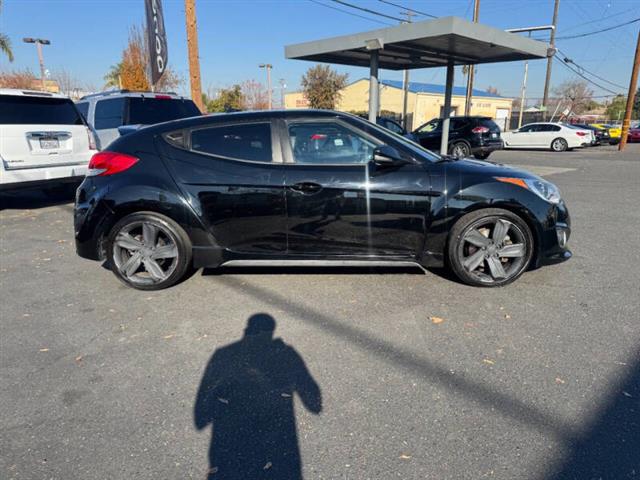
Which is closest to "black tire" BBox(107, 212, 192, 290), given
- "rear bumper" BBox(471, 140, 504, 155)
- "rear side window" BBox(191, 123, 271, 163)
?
"rear side window" BBox(191, 123, 271, 163)

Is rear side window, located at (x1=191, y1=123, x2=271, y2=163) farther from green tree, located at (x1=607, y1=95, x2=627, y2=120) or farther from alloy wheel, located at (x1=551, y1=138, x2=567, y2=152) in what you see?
green tree, located at (x1=607, y1=95, x2=627, y2=120)

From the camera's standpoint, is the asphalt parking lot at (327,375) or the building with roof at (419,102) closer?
the asphalt parking lot at (327,375)

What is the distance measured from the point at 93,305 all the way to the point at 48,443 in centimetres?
184

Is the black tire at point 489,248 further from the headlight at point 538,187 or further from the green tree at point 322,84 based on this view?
the green tree at point 322,84

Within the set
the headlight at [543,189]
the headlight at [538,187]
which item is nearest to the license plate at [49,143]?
the headlight at [538,187]

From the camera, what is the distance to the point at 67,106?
7492mm

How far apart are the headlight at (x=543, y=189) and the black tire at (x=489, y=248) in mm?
307

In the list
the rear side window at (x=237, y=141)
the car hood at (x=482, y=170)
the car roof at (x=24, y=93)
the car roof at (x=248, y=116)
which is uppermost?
the car roof at (x=24, y=93)

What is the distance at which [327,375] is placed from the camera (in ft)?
9.30

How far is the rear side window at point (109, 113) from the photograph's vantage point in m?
8.77

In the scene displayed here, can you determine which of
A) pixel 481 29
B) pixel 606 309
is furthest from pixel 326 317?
pixel 481 29

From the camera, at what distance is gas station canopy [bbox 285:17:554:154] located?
8.78m

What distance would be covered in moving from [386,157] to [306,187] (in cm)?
75

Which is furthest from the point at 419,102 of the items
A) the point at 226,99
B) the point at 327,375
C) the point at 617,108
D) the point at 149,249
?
the point at 327,375
